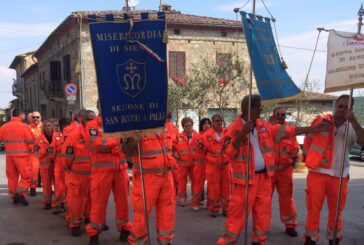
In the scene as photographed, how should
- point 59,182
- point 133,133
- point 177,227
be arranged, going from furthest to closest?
point 59,182
point 177,227
point 133,133

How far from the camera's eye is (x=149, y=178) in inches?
178

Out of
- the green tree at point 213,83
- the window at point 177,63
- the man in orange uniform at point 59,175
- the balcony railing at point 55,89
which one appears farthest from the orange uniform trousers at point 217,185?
the balcony railing at point 55,89

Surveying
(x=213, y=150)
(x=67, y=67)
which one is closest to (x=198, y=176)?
(x=213, y=150)

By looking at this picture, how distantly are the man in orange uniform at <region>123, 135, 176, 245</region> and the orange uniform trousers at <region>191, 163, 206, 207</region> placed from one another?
3.25m

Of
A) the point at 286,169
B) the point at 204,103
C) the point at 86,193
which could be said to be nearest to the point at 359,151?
the point at 204,103

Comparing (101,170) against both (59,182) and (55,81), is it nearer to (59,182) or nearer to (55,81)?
(59,182)

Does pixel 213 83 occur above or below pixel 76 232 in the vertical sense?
above

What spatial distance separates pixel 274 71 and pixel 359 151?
54.1 feet

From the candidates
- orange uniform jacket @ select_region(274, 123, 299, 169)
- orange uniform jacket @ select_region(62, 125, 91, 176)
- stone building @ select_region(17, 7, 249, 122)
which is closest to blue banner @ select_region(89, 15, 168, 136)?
orange uniform jacket @ select_region(62, 125, 91, 176)

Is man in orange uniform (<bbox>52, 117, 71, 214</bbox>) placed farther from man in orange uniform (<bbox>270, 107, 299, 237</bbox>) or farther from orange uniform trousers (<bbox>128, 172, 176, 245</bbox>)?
man in orange uniform (<bbox>270, 107, 299, 237</bbox>)

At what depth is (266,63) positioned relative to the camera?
4.42 m

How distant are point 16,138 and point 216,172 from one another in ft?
13.8

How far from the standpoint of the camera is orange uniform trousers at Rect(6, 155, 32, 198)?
27.3ft

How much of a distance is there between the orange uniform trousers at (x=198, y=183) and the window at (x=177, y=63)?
1639cm
